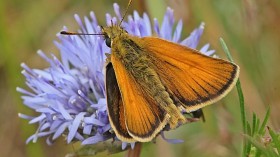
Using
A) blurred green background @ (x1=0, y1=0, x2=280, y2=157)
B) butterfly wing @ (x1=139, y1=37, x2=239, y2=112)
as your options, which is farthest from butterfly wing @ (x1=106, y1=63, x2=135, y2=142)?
blurred green background @ (x1=0, y1=0, x2=280, y2=157)

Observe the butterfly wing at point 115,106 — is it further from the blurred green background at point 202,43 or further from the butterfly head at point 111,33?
the blurred green background at point 202,43

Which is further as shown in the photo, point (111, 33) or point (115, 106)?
point (111, 33)

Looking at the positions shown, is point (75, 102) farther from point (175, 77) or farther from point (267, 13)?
point (267, 13)

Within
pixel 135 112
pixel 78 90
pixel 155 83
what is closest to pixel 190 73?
pixel 155 83

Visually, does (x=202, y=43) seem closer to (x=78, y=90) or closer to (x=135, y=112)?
(x=78, y=90)

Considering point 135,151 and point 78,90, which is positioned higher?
point 78,90

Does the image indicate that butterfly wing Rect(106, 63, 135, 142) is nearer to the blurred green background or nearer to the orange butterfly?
the orange butterfly

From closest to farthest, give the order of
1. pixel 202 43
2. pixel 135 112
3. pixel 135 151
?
pixel 135 112, pixel 135 151, pixel 202 43
